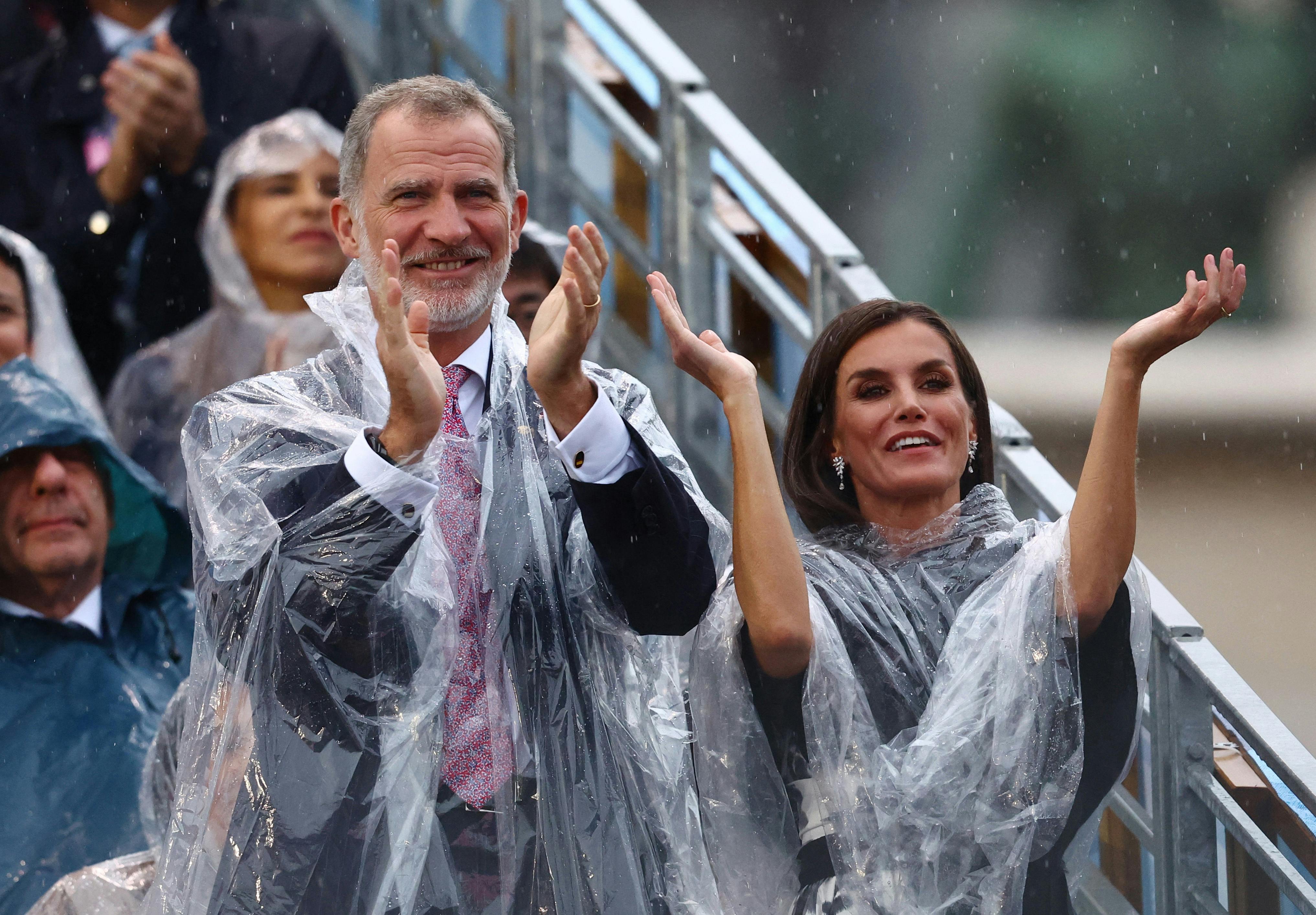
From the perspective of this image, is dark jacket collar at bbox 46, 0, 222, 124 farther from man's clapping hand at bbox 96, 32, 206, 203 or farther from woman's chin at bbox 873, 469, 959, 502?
woman's chin at bbox 873, 469, 959, 502

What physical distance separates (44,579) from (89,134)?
3.24ft

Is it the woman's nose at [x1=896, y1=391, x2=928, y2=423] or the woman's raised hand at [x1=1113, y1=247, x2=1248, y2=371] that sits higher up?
the woman's raised hand at [x1=1113, y1=247, x2=1248, y2=371]

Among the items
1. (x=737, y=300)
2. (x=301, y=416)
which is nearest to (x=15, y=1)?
(x=737, y=300)

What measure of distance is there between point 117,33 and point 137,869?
1.93 metres

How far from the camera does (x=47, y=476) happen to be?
2.74 metres

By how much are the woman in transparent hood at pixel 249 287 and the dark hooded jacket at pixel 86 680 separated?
0.65 ft

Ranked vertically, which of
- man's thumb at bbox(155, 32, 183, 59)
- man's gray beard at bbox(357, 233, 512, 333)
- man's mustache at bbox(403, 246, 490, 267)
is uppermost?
man's thumb at bbox(155, 32, 183, 59)

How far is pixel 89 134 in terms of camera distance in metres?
3.20

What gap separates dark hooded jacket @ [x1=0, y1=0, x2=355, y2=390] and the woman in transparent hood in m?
0.06

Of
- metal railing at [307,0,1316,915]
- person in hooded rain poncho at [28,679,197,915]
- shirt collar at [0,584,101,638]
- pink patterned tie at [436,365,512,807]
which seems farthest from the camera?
shirt collar at [0,584,101,638]

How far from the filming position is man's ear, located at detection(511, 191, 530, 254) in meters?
1.75

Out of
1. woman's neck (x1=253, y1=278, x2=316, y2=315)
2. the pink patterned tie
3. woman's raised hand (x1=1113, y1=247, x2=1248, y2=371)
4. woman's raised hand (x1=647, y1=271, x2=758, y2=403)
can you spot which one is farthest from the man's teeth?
woman's neck (x1=253, y1=278, x2=316, y2=315)

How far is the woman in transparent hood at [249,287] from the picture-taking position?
301 centimetres

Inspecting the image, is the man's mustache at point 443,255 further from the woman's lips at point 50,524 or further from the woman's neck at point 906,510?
the woman's lips at point 50,524
